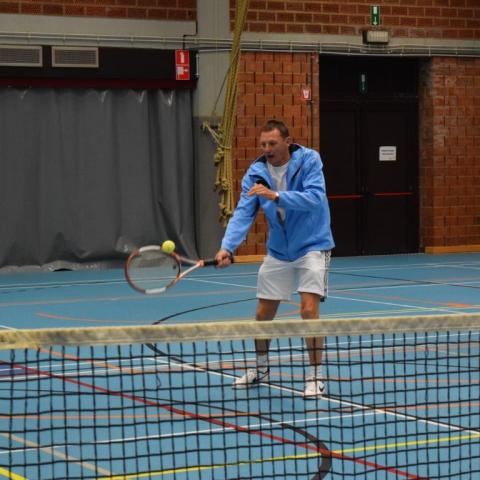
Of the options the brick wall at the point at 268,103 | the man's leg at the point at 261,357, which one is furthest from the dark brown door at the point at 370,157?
the man's leg at the point at 261,357

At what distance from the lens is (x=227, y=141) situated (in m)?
18.2

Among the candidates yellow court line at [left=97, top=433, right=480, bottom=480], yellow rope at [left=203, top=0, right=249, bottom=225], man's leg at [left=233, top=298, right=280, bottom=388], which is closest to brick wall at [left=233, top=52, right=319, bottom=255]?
yellow rope at [left=203, top=0, right=249, bottom=225]

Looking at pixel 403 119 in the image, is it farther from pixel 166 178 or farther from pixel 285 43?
pixel 166 178

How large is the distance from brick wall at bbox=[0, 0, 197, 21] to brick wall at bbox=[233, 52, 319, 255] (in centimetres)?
123

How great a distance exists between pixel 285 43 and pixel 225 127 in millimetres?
1992

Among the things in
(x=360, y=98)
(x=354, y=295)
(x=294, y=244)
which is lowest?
(x=354, y=295)

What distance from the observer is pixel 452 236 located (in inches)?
815

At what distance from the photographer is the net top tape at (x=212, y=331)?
14.1 feet

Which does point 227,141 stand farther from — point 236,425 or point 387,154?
point 236,425

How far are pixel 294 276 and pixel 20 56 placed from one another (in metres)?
10.7

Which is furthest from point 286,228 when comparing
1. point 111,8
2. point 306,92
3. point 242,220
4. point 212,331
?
point 306,92

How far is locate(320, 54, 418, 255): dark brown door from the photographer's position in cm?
1998

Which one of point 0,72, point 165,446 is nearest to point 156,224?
point 0,72

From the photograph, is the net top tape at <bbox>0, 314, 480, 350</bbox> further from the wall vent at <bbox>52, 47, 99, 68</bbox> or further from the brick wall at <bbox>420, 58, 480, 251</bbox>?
the brick wall at <bbox>420, 58, 480, 251</bbox>
